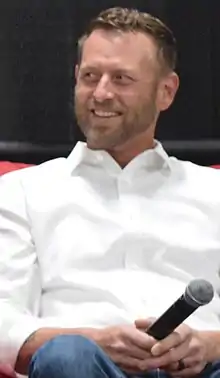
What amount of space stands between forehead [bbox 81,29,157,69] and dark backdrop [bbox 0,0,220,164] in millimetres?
488

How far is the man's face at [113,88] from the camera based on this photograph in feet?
5.36

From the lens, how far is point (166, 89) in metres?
1.77

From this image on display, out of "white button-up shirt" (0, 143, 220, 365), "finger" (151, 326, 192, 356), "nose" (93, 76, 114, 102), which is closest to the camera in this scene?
"finger" (151, 326, 192, 356)

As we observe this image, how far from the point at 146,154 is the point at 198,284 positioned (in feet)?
2.15

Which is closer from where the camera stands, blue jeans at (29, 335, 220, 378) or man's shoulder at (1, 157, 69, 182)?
blue jeans at (29, 335, 220, 378)

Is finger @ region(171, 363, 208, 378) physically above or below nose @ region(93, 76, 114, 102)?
below

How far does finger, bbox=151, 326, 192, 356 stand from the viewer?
124cm

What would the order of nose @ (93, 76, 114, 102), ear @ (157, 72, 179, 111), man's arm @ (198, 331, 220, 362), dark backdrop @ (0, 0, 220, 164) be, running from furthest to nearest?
dark backdrop @ (0, 0, 220, 164) < ear @ (157, 72, 179, 111) < nose @ (93, 76, 114, 102) < man's arm @ (198, 331, 220, 362)

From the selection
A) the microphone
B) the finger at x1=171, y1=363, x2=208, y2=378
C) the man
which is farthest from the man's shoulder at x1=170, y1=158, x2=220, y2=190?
the microphone

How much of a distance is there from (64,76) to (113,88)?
0.55m

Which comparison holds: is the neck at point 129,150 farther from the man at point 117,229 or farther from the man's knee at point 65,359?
the man's knee at point 65,359

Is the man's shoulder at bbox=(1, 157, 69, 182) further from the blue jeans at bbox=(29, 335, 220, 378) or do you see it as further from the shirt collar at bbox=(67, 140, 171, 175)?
the blue jeans at bbox=(29, 335, 220, 378)

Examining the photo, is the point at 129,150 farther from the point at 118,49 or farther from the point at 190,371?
the point at 190,371

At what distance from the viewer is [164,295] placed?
4.88 feet
